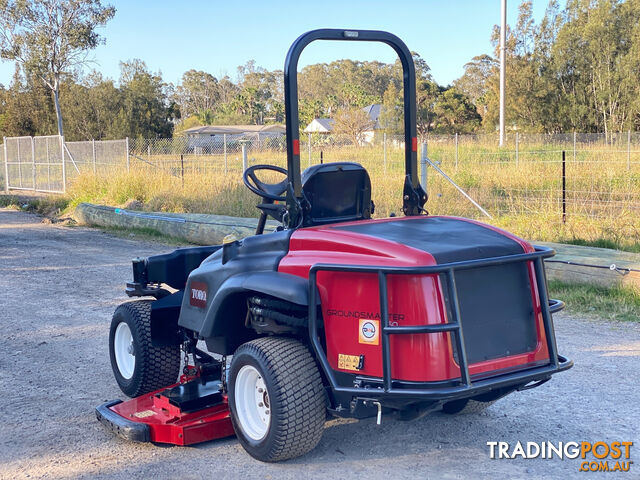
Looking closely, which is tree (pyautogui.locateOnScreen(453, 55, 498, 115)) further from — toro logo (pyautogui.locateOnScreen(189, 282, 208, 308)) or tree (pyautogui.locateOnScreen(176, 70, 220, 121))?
toro logo (pyautogui.locateOnScreen(189, 282, 208, 308))

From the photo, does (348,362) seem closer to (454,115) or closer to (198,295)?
(198,295)

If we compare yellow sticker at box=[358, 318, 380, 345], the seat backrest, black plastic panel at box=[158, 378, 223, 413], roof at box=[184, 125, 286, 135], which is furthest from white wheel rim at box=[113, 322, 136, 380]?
roof at box=[184, 125, 286, 135]

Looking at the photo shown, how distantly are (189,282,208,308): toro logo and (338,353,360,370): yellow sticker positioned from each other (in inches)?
44.1

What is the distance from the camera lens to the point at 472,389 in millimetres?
3641

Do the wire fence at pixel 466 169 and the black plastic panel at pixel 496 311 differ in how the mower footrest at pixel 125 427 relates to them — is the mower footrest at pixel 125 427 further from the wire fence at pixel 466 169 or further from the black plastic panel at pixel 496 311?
the wire fence at pixel 466 169

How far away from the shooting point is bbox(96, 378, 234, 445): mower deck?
4508mm

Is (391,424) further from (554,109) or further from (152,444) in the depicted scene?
(554,109)

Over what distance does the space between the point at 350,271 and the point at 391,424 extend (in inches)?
61.9

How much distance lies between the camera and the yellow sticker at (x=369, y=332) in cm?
372

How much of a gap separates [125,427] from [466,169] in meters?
15.8

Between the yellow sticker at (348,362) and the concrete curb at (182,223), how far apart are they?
7496 millimetres

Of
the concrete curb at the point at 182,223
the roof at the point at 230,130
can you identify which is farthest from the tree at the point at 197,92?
the concrete curb at the point at 182,223

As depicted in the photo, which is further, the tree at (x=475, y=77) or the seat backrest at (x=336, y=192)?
the tree at (x=475, y=77)

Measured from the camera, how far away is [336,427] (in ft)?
16.0
